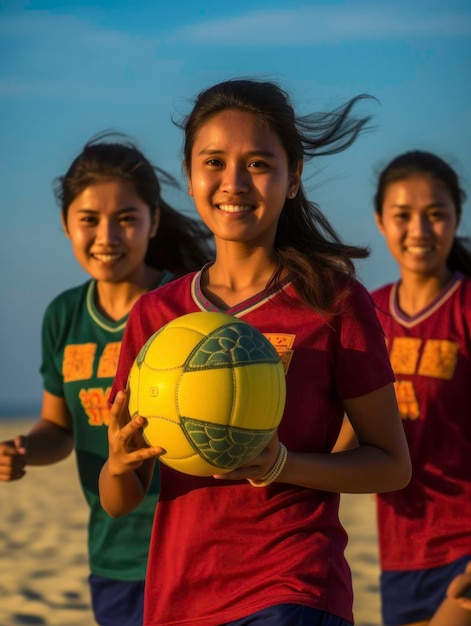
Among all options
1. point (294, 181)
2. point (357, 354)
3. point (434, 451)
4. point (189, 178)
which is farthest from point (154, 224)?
point (357, 354)

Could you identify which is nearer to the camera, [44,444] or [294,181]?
[294,181]

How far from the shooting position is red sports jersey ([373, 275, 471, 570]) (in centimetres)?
621

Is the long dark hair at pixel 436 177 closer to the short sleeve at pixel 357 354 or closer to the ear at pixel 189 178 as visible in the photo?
the ear at pixel 189 178

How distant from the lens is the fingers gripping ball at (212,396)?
3521 mm

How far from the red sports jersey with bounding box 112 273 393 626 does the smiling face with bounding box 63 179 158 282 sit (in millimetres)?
2155

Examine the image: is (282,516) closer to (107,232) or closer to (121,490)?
(121,490)

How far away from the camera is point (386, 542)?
6469 millimetres

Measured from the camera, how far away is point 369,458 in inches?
154

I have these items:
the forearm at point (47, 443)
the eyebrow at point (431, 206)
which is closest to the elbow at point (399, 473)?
the forearm at point (47, 443)

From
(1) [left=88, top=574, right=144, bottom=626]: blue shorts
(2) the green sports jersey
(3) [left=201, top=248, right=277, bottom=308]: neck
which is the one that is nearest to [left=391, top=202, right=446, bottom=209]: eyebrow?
(2) the green sports jersey

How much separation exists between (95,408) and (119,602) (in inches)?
37.2

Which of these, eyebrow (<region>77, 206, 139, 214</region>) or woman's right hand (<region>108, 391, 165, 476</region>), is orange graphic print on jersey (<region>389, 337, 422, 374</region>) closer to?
eyebrow (<region>77, 206, 139, 214</region>)

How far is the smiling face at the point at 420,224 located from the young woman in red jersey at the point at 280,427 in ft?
8.54

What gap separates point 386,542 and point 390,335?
1.12 m
